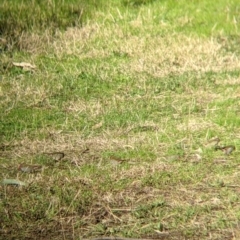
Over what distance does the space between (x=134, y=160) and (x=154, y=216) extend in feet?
2.82

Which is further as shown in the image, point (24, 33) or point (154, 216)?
point (24, 33)

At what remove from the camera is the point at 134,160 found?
4859 millimetres

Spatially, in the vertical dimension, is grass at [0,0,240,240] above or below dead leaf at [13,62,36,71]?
above

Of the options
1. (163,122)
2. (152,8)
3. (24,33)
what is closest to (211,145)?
(163,122)

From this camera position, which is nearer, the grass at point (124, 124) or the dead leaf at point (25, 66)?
the grass at point (124, 124)

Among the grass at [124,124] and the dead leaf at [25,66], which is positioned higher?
the grass at [124,124]

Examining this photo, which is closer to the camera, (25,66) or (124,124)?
(124,124)

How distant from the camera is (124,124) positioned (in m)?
5.56

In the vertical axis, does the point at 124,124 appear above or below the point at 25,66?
above

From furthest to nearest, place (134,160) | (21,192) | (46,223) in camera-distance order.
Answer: (134,160), (21,192), (46,223)

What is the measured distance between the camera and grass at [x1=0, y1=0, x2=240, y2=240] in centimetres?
405

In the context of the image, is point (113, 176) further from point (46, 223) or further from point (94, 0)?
point (94, 0)

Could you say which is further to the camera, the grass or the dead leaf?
the dead leaf

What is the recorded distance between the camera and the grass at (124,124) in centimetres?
405
